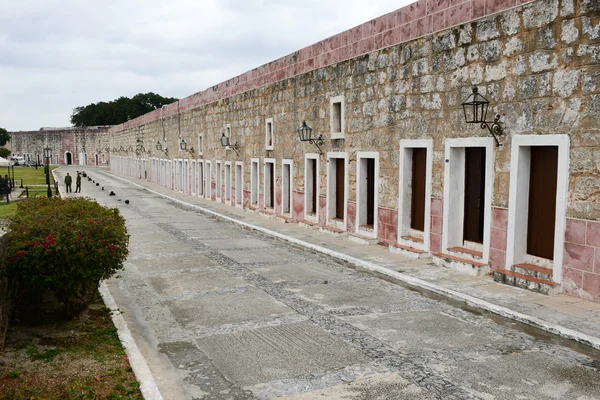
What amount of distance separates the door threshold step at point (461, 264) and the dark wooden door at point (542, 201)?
810 millimetres

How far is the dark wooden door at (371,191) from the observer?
12891mm

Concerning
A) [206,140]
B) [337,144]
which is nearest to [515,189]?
[337,144]

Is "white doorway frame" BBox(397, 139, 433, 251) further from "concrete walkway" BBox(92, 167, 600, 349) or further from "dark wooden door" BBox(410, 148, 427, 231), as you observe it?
"concrete walkway" BBox(92, 167, 600, 349)

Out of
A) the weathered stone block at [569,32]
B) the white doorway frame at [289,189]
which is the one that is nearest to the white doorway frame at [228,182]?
the white doorway frame at [289,189]

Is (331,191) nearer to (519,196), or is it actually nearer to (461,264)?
(461,264)

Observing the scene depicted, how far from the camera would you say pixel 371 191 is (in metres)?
13.1

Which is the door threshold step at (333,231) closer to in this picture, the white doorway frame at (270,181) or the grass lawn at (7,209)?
the white doorway frame at (270,181)

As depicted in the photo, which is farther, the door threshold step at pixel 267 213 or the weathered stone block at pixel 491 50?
the door threshold step at pixel 267 213

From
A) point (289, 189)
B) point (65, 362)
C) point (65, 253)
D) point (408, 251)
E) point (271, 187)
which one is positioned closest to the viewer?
point (65, 362)

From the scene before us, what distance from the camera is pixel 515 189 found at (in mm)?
8477

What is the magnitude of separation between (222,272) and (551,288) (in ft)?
17.5

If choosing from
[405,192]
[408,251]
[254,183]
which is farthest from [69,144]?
[408,251]

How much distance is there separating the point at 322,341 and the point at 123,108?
105m

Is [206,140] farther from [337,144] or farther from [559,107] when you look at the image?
[559,107]
